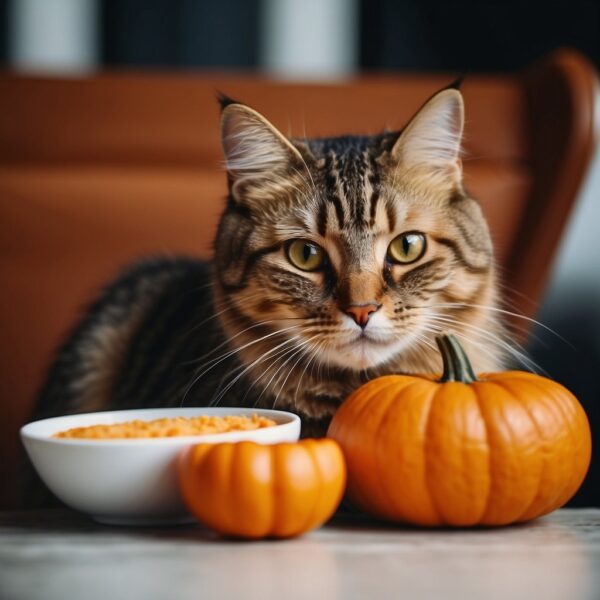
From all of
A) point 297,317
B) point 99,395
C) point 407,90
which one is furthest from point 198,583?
point 407,90

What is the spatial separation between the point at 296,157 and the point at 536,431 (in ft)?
1.99

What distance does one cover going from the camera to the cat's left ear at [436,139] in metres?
1.27

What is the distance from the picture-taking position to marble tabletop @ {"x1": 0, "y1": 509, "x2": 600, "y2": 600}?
76 cm

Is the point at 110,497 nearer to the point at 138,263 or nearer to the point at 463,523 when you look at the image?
the point at 463,523

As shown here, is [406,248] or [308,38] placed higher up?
[308,38]

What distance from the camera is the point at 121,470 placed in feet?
3.02

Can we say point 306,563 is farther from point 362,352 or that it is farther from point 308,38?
point 308,38

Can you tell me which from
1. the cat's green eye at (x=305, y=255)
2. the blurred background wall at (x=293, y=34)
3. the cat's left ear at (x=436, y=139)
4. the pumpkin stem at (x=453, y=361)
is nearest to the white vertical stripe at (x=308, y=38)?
the blurred background wall at (x=293, y=34)

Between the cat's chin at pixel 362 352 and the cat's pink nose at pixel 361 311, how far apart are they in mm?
35

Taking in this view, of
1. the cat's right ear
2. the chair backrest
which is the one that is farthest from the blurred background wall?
the cat's right ear

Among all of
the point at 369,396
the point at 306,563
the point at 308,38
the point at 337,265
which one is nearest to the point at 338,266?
the point at 337,265

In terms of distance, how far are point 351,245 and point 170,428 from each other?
402 millimetres

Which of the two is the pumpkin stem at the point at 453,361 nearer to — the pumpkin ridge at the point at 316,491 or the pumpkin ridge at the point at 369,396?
the pumpkin ridge at the point at 369,396

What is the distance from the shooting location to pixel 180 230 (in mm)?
2314
